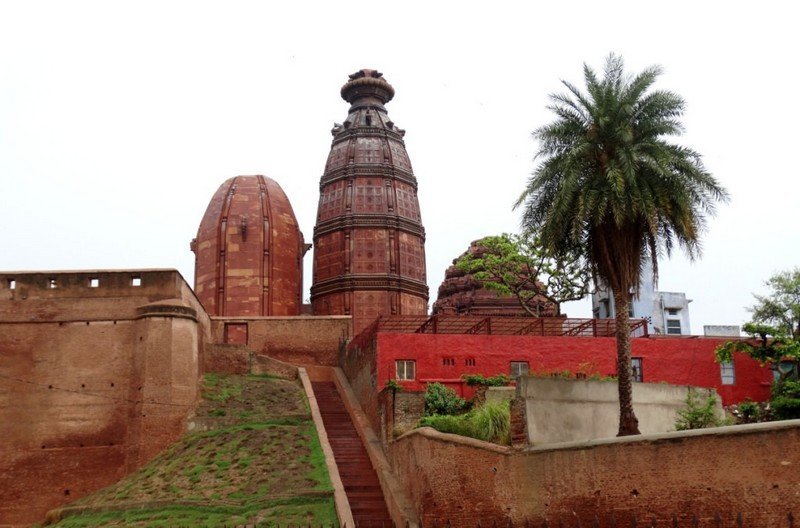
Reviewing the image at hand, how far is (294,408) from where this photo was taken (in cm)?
3312

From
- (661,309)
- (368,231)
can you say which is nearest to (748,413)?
(661,309)

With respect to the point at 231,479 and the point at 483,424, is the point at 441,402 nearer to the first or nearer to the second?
the point at 483,424

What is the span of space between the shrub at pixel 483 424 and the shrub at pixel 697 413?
13.0 feet

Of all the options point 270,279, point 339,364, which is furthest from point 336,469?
point 270,279

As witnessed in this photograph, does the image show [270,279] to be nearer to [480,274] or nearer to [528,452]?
[480,274]

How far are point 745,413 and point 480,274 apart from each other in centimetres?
1557

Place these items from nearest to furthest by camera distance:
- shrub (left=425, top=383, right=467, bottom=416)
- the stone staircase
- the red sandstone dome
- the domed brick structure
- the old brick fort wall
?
the stone staircase, shrub (left=425, top=383, right=467, bottom=416), the old brick fort wall, the red sandstone dome, the domed brick structure

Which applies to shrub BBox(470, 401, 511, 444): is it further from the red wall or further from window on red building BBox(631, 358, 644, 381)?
window on red building BBox(631, 358, 644, 381)

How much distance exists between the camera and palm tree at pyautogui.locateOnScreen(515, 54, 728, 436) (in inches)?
824

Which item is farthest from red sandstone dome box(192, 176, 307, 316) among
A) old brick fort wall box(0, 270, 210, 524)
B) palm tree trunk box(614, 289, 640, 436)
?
palm tree trunk box(614, 289, 640, 436)

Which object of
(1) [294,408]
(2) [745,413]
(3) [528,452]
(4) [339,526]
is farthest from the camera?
(1) [294,408]

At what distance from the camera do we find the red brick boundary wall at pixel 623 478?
1538cm

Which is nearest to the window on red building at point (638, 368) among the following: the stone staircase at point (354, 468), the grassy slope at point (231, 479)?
the stone staircase at point (354, 468)

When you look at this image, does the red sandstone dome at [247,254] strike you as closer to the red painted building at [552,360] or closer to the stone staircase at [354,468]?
the stone staircase at [354,468]
